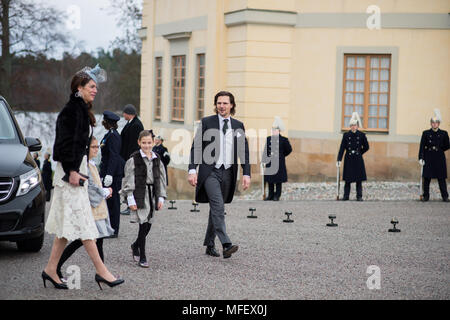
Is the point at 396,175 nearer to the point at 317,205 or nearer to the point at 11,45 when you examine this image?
the point at 317,205

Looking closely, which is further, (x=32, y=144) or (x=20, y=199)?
(x=32, y=144)

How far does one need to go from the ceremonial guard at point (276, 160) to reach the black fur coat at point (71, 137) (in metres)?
11.0

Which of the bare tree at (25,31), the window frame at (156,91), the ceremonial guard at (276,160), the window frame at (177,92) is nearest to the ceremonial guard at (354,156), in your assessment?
the ceremonial guard at (276,160)

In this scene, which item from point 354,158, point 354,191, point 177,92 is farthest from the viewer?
point 177,92

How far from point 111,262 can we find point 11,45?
25.2m

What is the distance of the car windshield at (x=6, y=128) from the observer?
9.60 metres

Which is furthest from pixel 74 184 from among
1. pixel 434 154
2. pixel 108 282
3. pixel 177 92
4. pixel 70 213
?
pixel 177 92

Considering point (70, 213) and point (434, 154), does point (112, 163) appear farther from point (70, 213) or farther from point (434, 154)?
point (434, 154)

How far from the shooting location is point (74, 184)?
6934 mm

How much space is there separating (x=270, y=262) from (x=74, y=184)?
9.11ft

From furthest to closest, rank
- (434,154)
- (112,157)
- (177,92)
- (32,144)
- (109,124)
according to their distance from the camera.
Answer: (177,92), (434,154), (109,124), (112,157), (32,144)

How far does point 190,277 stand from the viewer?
781 centimetres

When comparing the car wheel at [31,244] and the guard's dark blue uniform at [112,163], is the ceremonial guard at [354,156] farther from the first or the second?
the car wheel at [31,244]
